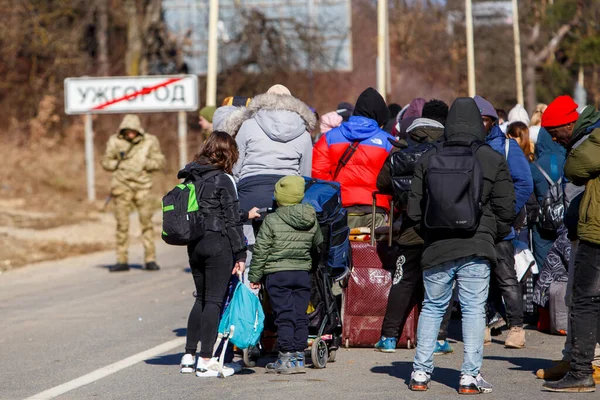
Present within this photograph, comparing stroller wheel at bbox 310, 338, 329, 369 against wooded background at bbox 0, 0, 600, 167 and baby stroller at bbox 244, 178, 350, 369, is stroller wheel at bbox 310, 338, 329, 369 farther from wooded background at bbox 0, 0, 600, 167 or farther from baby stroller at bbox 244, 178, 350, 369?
wooded background at bbox 0, 0, 600, 167

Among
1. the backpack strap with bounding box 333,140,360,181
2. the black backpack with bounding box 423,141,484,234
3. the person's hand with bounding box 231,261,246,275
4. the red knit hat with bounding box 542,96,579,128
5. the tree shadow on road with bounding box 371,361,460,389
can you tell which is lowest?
the tree shadow on road with bounding box 371,361,460,389

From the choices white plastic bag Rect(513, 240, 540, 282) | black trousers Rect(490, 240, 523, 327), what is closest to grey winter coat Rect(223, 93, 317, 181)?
black trousers Rect(490, 240, 523, 327)

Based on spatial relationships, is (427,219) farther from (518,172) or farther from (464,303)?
(518,172)

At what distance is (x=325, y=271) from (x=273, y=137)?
1146 mm

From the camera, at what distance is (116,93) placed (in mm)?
22984

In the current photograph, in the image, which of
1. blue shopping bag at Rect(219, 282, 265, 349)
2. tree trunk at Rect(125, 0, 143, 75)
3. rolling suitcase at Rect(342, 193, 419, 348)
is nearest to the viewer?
blue shopping bag at Rect(219, 282, 265, 349)

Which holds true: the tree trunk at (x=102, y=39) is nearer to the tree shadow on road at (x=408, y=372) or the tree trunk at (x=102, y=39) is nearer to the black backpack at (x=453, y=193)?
the tree shadow on road at (x=408, y=372)

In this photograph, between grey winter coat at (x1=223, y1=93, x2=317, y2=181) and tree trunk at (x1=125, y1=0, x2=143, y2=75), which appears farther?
tree trunk at (x1=125, y1=0, x2=143, y2=75)

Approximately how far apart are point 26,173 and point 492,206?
911 inches

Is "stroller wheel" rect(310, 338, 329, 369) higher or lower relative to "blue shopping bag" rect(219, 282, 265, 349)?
lower

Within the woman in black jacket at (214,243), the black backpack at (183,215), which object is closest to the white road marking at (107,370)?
the woman in black jacket at (214,243)

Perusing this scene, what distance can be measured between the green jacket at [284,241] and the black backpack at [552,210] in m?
2.23

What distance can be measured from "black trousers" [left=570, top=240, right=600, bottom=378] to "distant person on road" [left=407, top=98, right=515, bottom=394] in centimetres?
→ 53

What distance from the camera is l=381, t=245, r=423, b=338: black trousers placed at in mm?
8656
